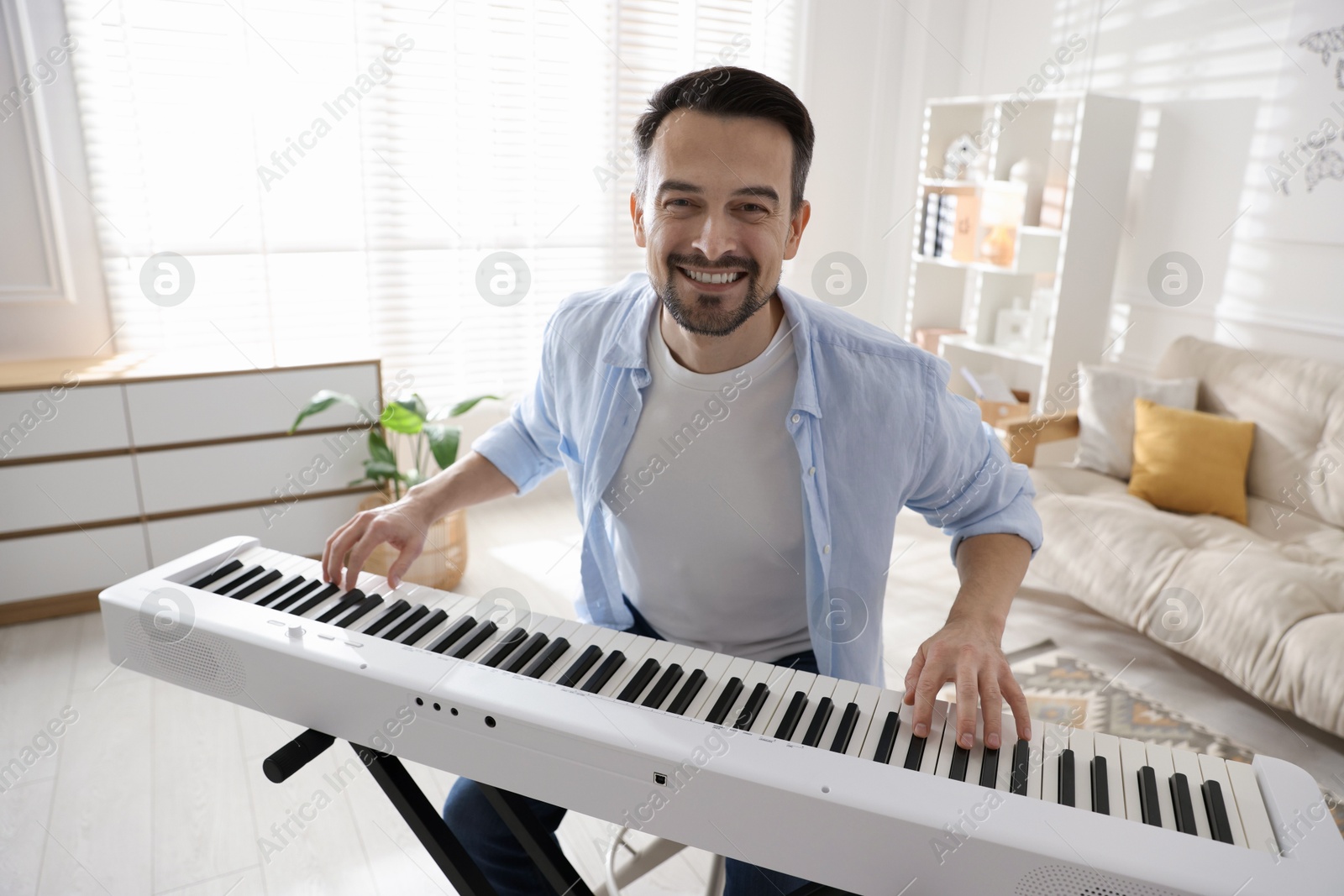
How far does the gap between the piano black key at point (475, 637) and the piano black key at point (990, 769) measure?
2.06 ft

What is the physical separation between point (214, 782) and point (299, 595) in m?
1.29

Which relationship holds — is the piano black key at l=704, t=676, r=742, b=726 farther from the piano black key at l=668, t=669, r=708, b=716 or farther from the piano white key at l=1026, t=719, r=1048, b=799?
the piano white key at l=1026, t=719, r=1048, b=799

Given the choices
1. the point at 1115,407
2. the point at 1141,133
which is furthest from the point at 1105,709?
the point at 1141,133

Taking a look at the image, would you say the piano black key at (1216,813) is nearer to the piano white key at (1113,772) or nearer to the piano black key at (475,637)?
the piano white key at (1113,772)

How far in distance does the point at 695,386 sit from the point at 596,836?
121 centimetres

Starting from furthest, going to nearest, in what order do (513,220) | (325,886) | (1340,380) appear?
(513,220)
(1340,380)
(325,886)

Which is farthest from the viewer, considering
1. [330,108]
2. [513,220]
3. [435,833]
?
[513,220]

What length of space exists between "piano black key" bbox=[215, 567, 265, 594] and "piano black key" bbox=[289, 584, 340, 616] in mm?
119

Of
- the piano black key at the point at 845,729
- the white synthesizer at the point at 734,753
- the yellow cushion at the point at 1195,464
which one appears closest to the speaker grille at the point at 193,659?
the white synthesizer at the point at 734,753

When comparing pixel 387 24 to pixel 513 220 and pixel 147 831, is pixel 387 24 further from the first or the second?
pixel 147 831

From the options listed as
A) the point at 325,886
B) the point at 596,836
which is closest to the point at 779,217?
the point at 596,836

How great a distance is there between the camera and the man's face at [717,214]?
1229 mm

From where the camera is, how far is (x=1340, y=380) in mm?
2752

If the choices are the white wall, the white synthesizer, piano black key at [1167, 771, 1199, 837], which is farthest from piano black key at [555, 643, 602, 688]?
the white wall
